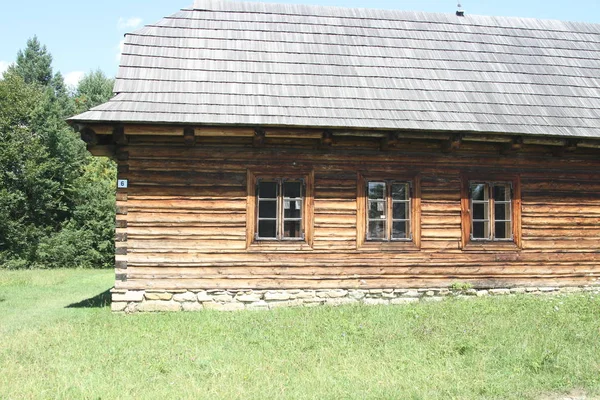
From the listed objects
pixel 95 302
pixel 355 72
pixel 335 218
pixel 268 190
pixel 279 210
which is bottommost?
pixel 95 302

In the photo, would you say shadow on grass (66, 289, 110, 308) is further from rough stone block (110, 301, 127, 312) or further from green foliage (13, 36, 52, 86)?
green foliage (13, 36, 52, 86)

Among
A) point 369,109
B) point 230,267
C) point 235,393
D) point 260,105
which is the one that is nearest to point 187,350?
point 235,393

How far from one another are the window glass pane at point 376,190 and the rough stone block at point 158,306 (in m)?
3.94

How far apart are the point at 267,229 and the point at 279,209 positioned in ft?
1.40

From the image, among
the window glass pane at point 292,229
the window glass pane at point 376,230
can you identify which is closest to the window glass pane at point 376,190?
the window glass pane at point 376,230

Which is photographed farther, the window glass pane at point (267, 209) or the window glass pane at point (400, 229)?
the window glass pane at point (400, 229)

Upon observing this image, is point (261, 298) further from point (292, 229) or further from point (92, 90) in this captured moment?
point (92, 90)

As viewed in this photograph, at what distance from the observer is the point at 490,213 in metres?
10.1

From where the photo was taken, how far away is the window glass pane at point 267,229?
31.0ft

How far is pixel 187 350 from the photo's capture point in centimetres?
645

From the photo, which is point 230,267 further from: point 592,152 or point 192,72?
point 592,152

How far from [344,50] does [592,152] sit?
5332mm

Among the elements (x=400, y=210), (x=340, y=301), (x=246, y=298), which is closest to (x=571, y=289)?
(x=400, y=210)

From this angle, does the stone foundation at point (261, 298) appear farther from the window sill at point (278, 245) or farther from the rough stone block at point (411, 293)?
the window sill at point (278, 245)
